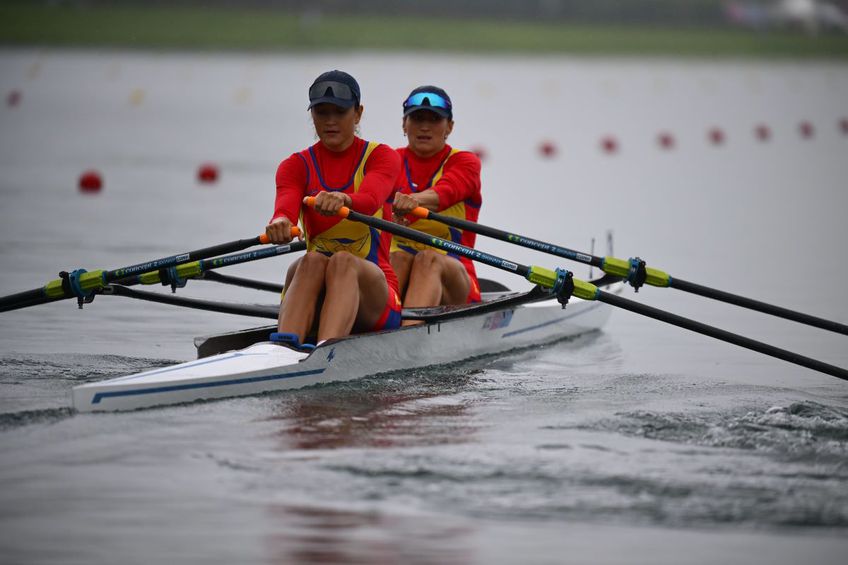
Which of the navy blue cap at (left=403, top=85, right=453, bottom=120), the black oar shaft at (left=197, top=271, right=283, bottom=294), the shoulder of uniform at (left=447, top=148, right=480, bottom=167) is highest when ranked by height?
the navy blue cap at (left=403, top=85, right=453, bottom=120)

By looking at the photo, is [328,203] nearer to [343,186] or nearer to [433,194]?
[343,186]

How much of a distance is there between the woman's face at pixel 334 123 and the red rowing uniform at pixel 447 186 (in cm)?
136

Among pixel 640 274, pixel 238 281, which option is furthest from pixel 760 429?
pixel 238 281

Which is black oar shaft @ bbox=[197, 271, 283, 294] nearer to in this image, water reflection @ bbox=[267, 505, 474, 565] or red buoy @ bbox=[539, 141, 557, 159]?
water reflection @ bbox=[267, 505, 474, 565]

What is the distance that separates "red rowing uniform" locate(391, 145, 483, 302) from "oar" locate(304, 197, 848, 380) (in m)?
0.99

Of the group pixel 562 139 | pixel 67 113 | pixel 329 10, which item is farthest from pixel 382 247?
pixel 329 10

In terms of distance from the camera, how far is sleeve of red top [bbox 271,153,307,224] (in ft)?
25.9

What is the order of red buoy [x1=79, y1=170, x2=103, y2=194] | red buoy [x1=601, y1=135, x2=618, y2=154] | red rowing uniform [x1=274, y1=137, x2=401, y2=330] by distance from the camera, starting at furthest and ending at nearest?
red buoy [x1=601, y1=135, x2=618, y2=154], red buoy [x1=79, y1=170, x2=103, y2=194], red rowing uniform [x1=274, y1=137, x2=401, y2=330]

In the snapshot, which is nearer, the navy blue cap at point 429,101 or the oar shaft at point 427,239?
the oar shaft at point 427,239

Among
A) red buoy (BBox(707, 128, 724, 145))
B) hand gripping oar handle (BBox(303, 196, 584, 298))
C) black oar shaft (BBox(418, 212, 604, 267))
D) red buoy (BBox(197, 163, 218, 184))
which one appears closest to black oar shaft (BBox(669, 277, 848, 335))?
black oar shaft (BBox(418, 212, 604, 267))

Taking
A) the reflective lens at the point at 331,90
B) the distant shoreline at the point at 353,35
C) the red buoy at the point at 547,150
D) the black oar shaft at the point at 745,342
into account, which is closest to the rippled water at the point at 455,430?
the black oar shaft at the point at 745,342

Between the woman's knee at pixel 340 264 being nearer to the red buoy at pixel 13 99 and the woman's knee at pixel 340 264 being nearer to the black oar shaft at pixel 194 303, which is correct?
the black oar shaft at pixel 194 303

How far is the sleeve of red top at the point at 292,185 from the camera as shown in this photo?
789 centimetres

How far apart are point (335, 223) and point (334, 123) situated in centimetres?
55
